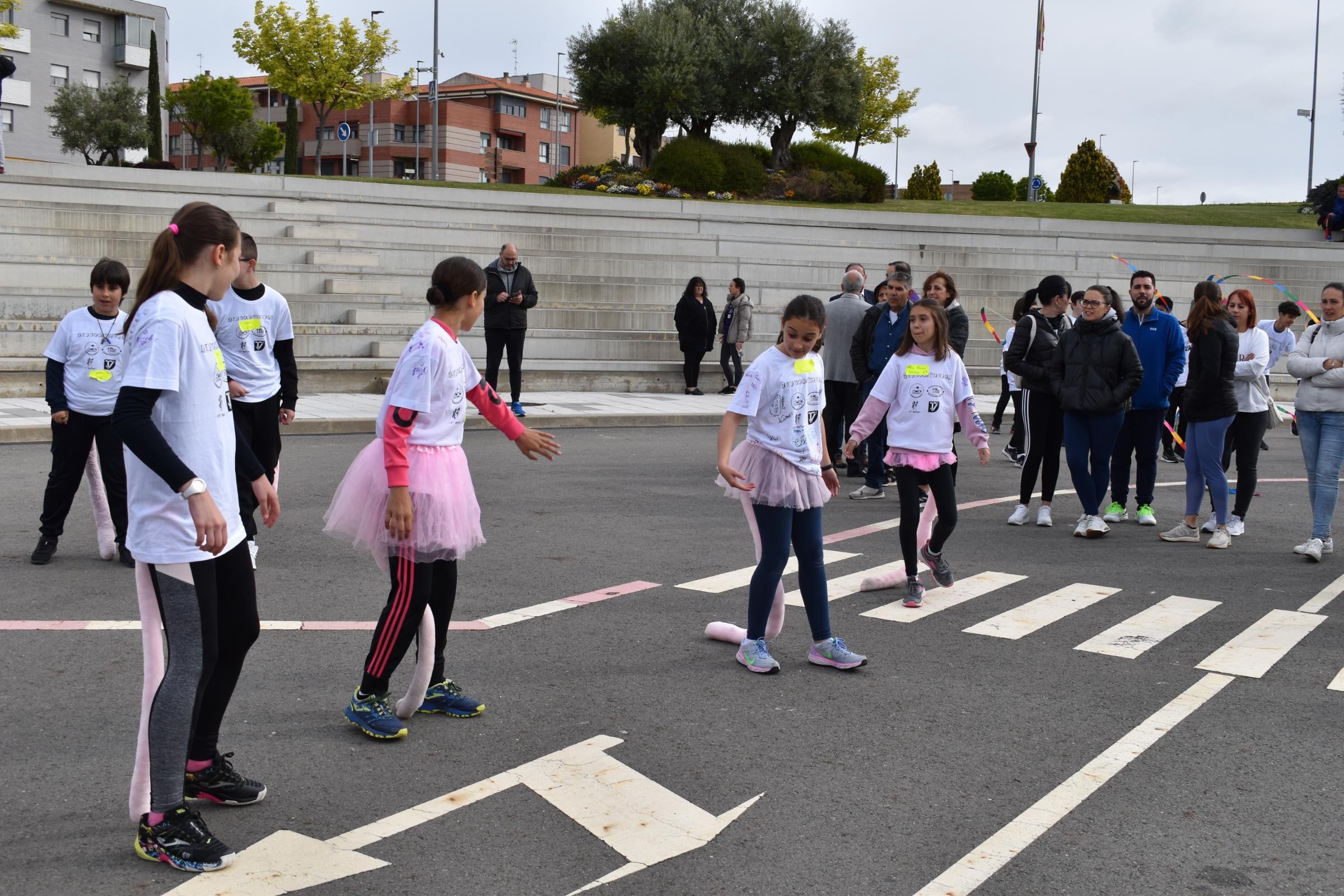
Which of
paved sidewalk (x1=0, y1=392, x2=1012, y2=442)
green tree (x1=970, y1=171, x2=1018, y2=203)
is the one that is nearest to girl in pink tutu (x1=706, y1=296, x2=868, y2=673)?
paved sidewalk (x1=0, y1=392, x2=1012, y2=442)

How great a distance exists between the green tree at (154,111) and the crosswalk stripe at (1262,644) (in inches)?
2219

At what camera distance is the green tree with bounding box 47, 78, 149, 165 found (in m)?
59.5

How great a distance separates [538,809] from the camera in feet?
13.3

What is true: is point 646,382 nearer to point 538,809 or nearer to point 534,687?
point 534,687

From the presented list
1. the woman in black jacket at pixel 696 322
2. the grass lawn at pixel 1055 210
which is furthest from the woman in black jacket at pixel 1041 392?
the grass lawn at pixel 1055 210

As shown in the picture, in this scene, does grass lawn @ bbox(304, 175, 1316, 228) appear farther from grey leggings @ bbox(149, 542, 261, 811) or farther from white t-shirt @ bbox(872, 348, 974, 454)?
grey leggings @ bbox(149, 542, 261, 811)

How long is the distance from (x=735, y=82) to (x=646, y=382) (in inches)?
887

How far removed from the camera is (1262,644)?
20.9 feet

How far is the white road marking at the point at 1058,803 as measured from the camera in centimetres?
363

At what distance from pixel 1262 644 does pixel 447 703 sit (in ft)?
13.4

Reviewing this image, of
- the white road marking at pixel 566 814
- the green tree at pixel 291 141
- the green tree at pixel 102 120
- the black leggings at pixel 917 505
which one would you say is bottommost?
the white road marking at pixel 566 814

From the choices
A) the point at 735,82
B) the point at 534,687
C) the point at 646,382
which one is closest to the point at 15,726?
the point at 534,687

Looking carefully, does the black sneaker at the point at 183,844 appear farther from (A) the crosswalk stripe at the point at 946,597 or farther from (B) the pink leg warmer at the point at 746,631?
(A) the crosswalk stripe at the point at 946,597

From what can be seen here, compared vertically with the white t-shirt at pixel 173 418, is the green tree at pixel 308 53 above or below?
above
